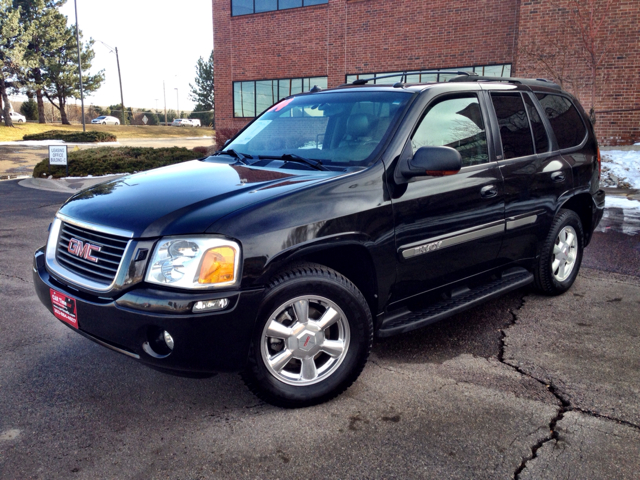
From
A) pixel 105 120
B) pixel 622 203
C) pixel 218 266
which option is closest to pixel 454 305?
pixel 218 266

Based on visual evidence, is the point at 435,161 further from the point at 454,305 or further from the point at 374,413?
the point at 374,413

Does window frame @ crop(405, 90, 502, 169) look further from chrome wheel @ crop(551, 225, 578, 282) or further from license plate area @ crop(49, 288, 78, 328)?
license plate area @ crop(49, 288, 78, 328)

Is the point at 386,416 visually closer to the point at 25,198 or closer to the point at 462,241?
the point at 462,241

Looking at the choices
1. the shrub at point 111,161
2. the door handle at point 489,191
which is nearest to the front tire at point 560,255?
the door handle at point 489,191

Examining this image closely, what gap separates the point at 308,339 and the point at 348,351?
0.95 feet

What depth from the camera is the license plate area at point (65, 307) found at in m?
2.98

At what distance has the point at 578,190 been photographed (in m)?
5.01

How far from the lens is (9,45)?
42.0 metres

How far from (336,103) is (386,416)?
229cm

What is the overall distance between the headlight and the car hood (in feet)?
0.24

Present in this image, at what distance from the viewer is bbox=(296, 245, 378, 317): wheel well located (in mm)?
3193

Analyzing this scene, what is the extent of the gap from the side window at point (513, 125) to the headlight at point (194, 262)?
2.51 meters

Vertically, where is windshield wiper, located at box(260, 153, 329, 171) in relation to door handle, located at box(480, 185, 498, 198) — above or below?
above

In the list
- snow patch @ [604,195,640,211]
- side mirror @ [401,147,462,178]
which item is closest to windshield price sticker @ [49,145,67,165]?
snow patch @ [604,195,640,211]
